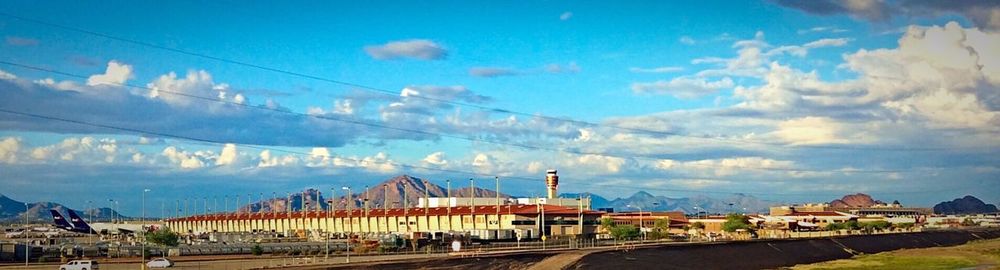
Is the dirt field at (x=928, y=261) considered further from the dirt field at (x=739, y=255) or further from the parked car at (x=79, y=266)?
the parked car at (x=79, y=266)

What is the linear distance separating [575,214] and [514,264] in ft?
246

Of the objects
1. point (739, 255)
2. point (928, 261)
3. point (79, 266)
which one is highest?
point (79, 266)

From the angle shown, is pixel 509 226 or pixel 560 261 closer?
pixel 560 261

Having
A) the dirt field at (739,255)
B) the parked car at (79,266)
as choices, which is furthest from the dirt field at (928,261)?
the parked car at (79,266)

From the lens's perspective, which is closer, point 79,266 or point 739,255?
point 79,266

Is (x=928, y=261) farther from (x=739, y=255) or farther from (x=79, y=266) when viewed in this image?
(x=79, y=266)

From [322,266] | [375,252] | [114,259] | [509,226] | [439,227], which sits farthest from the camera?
[439,227]

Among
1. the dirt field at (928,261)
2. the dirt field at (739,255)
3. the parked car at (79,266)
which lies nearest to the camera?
the parked car at (79,266)

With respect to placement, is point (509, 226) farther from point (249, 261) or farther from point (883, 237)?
point (883, 237)

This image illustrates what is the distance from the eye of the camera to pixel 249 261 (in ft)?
338

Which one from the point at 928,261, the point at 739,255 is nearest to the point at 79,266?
the point at 739,255

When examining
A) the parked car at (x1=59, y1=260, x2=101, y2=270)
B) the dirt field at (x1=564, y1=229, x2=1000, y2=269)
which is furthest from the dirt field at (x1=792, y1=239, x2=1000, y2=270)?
the parked car at (x1=59, y1=260, x2=101, y2=270)

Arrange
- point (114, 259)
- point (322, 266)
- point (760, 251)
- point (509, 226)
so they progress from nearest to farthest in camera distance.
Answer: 1. point (322, 266)
2. point (114, 259)
3. point (760, 251)
4. point (509, 226)

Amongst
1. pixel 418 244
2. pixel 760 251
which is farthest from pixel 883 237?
pixel 418 244
